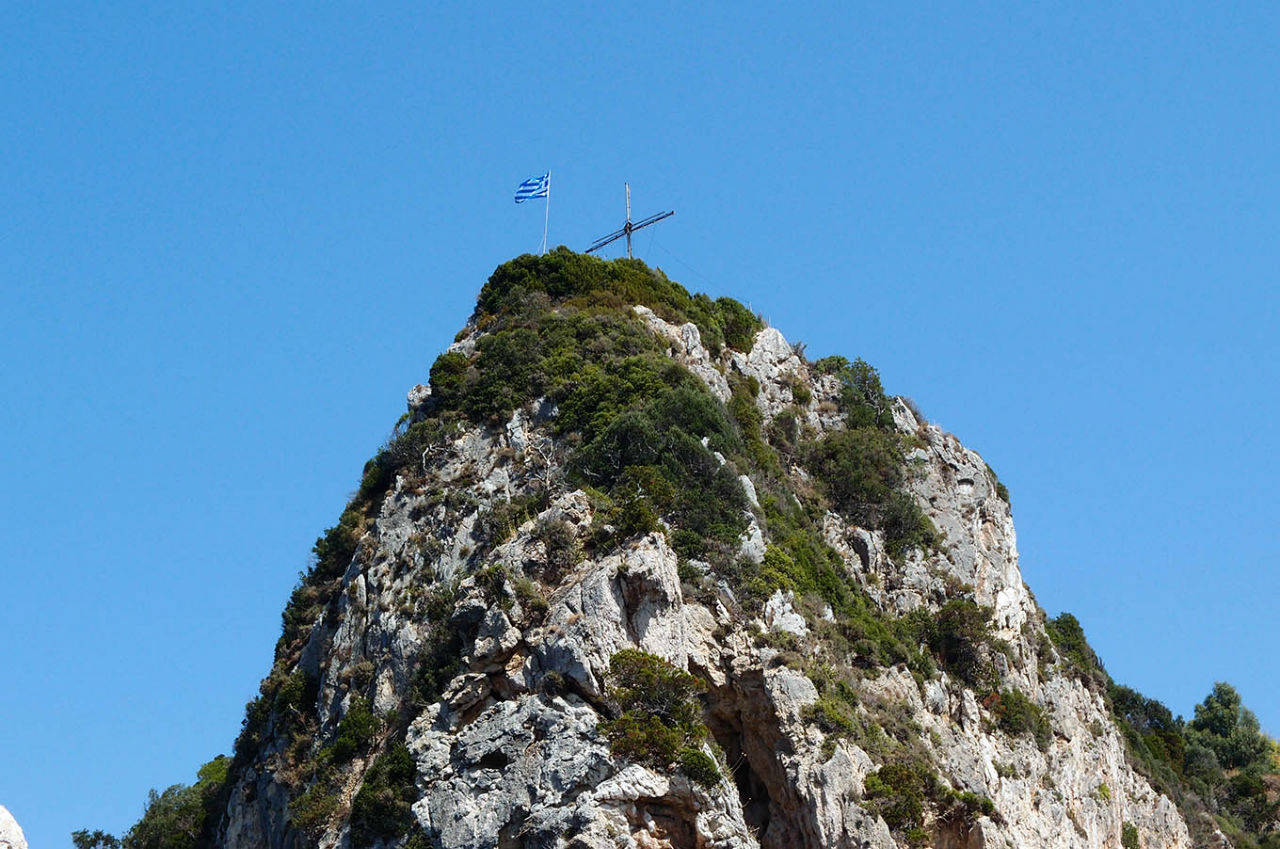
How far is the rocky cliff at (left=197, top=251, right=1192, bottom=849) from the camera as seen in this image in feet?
140

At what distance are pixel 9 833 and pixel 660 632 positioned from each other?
76.4 ft

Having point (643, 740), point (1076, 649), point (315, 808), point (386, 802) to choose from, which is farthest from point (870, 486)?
point (386, 802)

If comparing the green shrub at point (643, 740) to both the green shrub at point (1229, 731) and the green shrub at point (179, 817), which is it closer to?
the green shrub at point (179, 817)

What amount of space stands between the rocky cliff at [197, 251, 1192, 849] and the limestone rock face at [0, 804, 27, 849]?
18.0 meters

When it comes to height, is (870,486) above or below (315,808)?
above

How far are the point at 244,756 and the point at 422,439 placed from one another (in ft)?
41.0

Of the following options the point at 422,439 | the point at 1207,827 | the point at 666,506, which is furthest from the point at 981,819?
the point at 1207,827

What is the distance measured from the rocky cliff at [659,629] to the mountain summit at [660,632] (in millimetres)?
97

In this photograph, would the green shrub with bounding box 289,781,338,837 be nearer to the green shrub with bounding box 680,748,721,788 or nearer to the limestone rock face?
the green shrub with bounding box 680,748,721,788

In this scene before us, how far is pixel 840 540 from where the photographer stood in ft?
198

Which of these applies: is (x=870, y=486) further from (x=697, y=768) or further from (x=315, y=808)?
(x=315, y=808)

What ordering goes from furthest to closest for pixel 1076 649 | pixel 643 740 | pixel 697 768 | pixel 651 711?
pixel 1076 649, pixel 651 711, pixel 697 768, pixel 643 740

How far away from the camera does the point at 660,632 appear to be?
147ft

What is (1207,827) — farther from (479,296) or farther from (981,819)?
(479,296)
